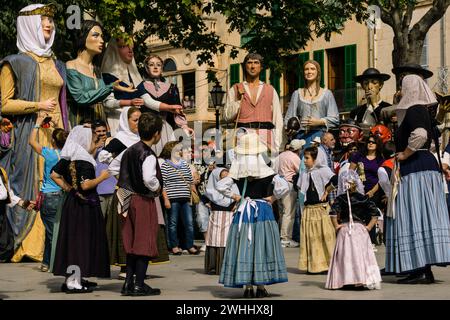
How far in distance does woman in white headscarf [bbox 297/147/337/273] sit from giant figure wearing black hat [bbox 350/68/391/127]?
279 cm

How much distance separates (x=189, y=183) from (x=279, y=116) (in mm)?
3168

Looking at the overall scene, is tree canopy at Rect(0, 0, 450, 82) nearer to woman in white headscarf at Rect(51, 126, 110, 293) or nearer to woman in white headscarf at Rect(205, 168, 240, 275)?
woman in white headscarf at Rect(205, 168, 240, 275)

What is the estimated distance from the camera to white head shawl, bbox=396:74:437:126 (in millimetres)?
12711

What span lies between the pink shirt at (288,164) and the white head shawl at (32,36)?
14.5 ft

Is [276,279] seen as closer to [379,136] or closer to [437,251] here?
[437,251]

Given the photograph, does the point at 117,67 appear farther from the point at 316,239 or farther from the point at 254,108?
the point at 316,239

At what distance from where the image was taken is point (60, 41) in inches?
811

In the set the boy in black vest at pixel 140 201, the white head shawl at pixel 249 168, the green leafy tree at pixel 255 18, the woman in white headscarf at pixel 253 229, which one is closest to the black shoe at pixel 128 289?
the boy in black vest at pixel 140 201

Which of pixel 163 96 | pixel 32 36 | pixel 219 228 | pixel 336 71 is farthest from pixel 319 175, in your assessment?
pixel 336 71

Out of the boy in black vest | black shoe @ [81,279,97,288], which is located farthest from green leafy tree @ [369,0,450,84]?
the boy in black vest

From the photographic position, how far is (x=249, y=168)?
38.0 feet

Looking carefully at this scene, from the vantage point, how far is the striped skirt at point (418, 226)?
1236cm

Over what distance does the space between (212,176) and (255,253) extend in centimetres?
426

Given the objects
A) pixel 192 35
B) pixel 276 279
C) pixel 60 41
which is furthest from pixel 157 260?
pixel 192 35
